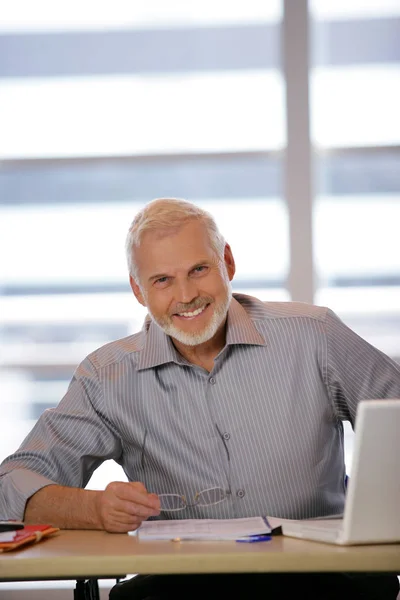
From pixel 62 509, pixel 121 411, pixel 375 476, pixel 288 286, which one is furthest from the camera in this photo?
pixel 288 286

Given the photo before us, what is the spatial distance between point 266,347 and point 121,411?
0.42 meters

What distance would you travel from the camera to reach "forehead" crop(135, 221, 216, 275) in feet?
7.29

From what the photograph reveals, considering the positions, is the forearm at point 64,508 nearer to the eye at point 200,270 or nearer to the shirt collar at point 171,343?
the shirt collar at point 171,343

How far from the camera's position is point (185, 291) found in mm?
2225

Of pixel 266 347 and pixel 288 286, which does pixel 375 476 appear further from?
pixel 288 286

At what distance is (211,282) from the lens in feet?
7.42

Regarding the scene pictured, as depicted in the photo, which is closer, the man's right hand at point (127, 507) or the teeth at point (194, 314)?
the man's right hand at point (127, 507)

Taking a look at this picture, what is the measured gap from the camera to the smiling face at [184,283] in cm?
223

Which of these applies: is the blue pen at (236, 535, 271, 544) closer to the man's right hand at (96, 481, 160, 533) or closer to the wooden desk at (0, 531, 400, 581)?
the wooden desk at (0, 531, 400, 581)

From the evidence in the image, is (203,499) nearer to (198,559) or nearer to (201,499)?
(201,499)

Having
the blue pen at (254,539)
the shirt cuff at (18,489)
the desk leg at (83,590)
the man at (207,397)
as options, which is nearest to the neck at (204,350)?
the man at (207,397)

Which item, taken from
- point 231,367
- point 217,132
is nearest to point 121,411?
point 231,367

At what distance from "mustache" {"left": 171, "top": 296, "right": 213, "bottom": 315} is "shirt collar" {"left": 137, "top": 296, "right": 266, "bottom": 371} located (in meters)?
0.09

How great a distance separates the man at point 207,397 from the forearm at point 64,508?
0.52 ft
